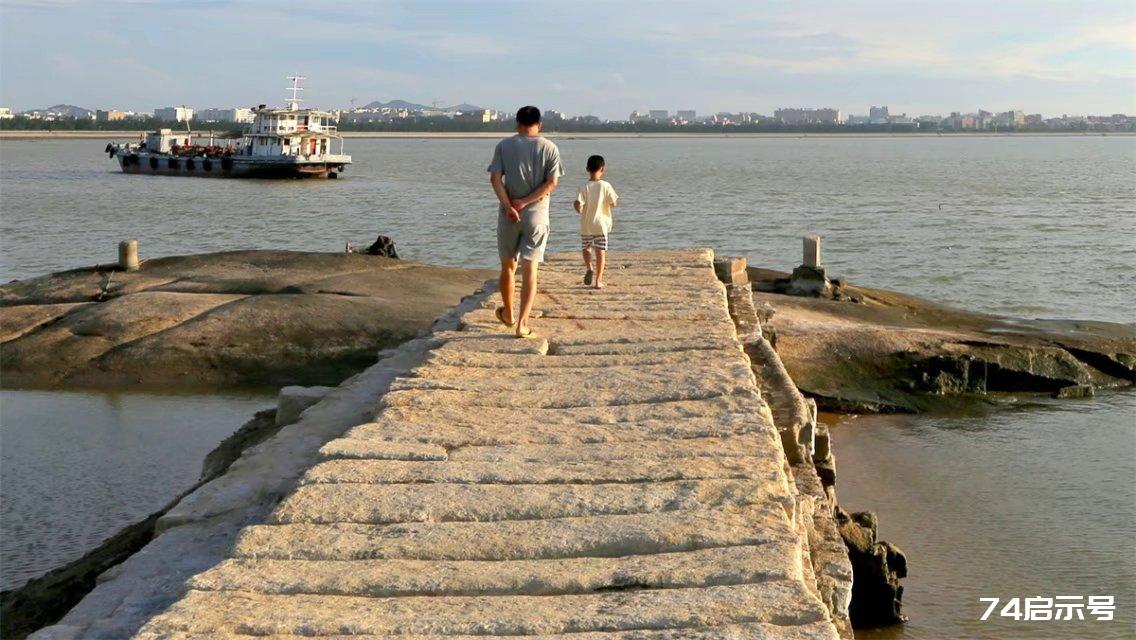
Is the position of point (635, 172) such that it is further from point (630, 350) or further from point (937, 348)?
point (630, 350)

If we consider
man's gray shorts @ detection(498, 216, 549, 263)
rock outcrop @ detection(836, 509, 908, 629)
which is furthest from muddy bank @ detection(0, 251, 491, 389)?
rock outcrop @ detection(836, 509, 908, 629)

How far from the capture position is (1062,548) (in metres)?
8.35

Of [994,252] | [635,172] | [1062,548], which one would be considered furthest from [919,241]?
[635,172]

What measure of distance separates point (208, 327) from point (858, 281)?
13.2m

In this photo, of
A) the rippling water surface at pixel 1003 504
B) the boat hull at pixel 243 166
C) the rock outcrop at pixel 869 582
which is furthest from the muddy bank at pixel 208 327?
the boat hull at pixel 243 166

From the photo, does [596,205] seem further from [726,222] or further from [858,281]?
[726,222]

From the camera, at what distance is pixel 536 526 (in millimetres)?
4117

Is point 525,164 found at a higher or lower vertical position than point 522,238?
higher

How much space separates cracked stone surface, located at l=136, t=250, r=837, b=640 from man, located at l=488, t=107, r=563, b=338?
146cm

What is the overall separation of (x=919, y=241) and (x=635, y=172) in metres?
41.7

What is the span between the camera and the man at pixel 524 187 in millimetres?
7465

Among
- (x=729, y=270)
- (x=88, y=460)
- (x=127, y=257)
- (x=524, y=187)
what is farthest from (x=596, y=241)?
(x=127, y=257)

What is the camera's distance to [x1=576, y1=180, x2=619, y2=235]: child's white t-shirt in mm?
9695

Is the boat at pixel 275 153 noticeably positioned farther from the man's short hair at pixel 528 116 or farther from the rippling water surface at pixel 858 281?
the man's short hair at pixel 528 116
